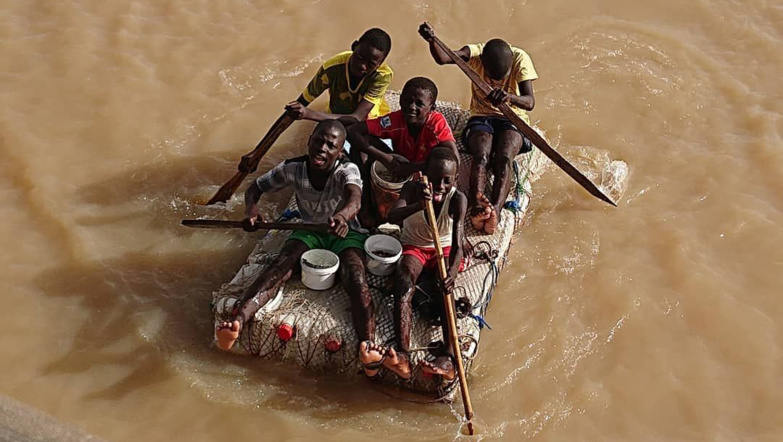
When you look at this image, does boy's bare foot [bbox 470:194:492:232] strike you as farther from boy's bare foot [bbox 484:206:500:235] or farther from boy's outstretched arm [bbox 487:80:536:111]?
boy's outstretched arm [bbox 487:80:536:111]

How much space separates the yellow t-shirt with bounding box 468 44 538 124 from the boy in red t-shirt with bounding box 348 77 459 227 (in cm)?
44

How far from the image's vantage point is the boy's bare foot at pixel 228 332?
3895 millimetres

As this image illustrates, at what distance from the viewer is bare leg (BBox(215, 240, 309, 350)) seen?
3.92 meters

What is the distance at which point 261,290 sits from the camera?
4109 mm

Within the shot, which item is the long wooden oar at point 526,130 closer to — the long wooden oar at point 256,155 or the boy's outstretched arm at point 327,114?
the boy's outstretched arm at point 327,114

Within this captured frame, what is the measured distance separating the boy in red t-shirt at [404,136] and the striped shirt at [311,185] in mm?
317

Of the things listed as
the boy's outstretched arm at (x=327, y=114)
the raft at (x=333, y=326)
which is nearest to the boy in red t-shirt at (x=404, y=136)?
the boy's outstretched arm at (x=327, y=114)

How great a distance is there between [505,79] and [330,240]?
4.98ft

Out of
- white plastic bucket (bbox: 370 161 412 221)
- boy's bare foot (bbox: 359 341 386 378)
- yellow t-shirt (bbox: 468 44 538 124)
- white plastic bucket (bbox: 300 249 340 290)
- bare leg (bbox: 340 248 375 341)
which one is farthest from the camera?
yellow t-shirt (bbox: 468 44 538 124)

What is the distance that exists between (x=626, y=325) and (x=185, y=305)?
2.37 m

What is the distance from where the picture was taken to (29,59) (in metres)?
6.06

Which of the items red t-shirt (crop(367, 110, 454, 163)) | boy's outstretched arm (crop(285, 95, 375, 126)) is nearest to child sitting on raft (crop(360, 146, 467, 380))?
red t-shirt (crop(367, 110, 454, 163))

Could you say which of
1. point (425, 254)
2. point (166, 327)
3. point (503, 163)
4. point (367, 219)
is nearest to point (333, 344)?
point (425, 254)

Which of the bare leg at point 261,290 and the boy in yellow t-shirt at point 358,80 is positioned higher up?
the boy in yellow t-shirt at point 358,80
